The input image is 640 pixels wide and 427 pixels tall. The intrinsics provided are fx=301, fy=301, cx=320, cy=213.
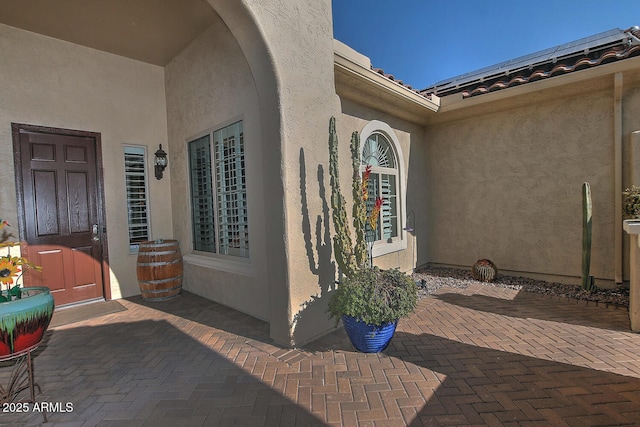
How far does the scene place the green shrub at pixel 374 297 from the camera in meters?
2.90

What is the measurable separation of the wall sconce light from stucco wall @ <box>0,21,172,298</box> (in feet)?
0.53

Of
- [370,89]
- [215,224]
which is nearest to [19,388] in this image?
[215,224]

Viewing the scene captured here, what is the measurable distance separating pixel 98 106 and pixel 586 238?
8.31 m

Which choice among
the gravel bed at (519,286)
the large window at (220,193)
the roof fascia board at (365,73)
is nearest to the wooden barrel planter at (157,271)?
the large window at (220,193)

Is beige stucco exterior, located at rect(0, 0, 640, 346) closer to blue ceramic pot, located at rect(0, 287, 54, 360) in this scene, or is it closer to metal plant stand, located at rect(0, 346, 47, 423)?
blue ceramic pot, located at rect(0, 287, 54, 360)

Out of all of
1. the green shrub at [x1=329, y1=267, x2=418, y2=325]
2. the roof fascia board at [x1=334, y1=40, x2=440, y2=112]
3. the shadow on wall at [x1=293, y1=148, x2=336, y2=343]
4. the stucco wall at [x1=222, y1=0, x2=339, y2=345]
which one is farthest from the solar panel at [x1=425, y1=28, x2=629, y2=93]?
the green shrub at [x1=329, y1=267, x2=418, y2=325]

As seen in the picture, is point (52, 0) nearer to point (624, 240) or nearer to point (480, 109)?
point (480, 109)

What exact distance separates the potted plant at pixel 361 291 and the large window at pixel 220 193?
163cm

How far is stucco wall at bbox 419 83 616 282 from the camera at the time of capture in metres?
5.00

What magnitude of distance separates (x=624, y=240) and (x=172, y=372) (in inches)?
262

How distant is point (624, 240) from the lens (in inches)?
189

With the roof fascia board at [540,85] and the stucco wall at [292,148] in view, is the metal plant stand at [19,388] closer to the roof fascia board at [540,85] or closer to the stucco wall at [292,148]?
the stucco wall at [292,148]

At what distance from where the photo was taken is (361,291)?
2965mm

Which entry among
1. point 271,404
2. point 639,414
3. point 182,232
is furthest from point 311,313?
point 182,232
